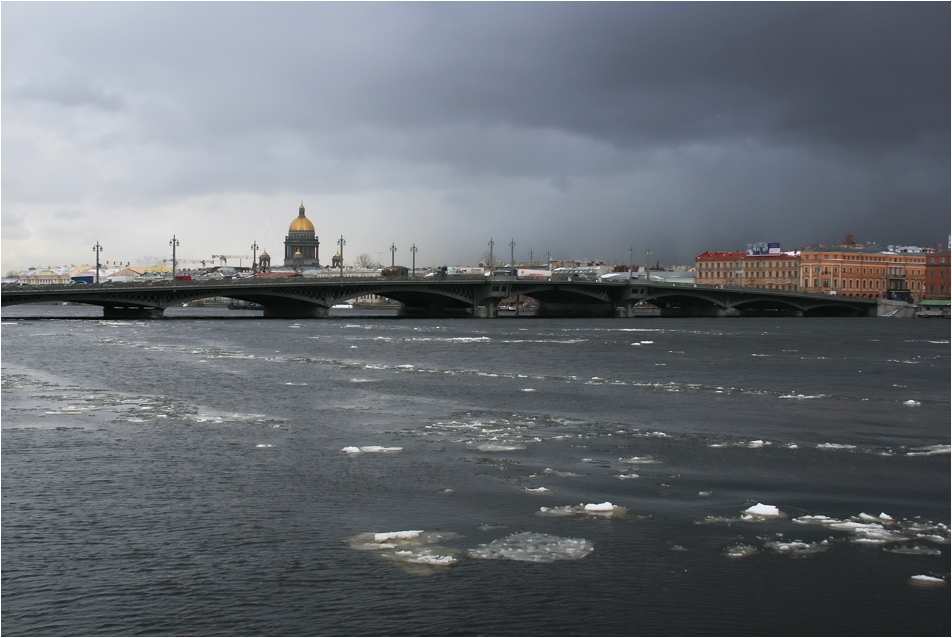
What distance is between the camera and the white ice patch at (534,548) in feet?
37.6

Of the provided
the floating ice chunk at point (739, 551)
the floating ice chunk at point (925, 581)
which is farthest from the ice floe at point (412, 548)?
the floating ice chunk at point (925, 581)

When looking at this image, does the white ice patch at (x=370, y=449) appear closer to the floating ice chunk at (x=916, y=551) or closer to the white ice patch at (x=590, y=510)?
the white ice patch at (x=590, y=510)

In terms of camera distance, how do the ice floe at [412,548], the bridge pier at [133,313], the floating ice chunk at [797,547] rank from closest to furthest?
the ice floe at [412,548]
the floating ice chunk at [797,547]
the bridge pier at [133,313]

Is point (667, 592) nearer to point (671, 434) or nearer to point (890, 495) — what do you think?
point (890, 495)

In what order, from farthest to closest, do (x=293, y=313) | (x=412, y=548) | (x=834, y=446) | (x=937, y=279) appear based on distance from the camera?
(x=937, y=279), (x=293, y=313), (x=834, y=446), (x=412, y=548)

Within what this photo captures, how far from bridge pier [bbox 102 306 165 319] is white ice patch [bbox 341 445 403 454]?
7562 cm

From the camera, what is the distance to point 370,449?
18375 mm

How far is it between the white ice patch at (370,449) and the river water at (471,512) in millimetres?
104

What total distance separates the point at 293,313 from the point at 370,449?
83.6m

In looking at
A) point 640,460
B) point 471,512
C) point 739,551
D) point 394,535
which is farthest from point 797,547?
point 640,460

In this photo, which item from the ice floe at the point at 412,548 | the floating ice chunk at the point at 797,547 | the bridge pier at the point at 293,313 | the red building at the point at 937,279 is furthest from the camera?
the red building at the point at 937,279

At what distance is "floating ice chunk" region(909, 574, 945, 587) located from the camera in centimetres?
1056

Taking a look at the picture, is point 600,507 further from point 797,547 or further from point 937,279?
point 937,279

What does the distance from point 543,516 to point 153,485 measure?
231 inches
